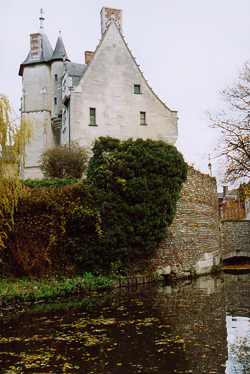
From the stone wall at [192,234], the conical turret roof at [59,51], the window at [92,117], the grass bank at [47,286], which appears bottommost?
the grass bank at [47,286]

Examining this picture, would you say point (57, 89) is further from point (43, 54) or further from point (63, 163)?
point (63, 163)

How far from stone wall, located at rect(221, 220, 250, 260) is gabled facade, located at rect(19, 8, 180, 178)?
7089 mm

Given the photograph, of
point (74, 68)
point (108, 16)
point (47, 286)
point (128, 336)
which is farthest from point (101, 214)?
point (108, 16)

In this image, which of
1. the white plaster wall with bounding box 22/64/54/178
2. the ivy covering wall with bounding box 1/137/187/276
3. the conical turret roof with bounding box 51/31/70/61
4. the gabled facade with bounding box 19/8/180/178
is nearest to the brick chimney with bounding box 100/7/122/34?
the gabled facade with bounding box 19/8/180/178

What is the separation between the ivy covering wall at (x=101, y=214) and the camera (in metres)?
11.4

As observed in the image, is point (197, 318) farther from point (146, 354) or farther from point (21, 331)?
Answer: point (21, 331)

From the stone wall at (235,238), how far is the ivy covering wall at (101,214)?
11156 mm

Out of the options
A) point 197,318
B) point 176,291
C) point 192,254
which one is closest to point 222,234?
point 192,254

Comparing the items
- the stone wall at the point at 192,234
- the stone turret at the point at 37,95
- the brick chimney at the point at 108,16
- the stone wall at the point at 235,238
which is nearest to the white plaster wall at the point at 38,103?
the stone turret at the point at 37,95

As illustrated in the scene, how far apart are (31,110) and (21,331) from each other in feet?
82.9

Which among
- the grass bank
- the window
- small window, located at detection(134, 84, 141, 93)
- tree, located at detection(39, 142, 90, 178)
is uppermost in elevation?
small window, located at detection(134, 84, 141, 93)

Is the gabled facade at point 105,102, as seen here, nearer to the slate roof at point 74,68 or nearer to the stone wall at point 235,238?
the slate roof at point 74,68

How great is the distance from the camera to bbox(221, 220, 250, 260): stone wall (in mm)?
24134

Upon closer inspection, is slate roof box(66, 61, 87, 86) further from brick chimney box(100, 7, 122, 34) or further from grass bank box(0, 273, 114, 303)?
grass bank box(0, 273, 114, 303)
